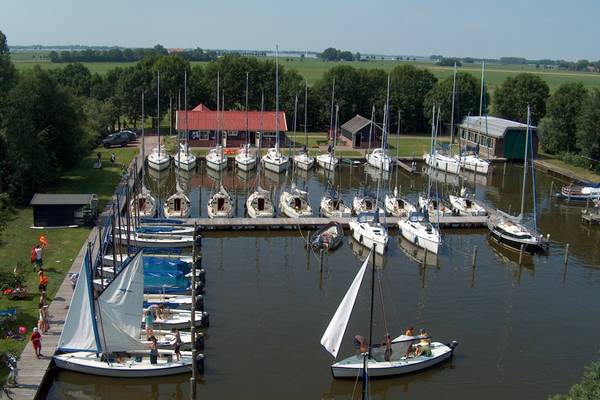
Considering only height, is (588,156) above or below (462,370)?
above

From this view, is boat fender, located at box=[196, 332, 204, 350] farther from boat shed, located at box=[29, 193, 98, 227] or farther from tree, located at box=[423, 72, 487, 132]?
tree, located at box=[423, 72, 487, 132]

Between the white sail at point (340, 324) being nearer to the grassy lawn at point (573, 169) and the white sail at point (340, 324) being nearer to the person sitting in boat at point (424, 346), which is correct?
the person sitting in boat at point (424, 346)

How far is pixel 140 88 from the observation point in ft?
291

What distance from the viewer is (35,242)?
134 feet

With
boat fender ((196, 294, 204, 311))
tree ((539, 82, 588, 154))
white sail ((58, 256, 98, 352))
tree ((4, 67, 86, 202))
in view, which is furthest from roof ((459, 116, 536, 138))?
white sail ((58, 256, 98, 352))

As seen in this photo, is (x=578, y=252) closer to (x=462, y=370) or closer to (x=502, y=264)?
(x=502, y=264)

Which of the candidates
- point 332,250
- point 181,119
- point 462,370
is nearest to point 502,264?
point 332,250

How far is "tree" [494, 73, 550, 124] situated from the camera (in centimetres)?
9181

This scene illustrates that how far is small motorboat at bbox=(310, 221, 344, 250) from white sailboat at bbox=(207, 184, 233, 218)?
7.23m

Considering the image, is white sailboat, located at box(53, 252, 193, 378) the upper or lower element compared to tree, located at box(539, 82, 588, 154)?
lower

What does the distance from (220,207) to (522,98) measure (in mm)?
56370

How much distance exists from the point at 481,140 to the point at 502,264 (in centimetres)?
3919

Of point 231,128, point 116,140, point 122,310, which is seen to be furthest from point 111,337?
point 231,128

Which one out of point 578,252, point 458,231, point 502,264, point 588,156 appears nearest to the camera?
point 502,264
